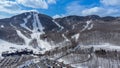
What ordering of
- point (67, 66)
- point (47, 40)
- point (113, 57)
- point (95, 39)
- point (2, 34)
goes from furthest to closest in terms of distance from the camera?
1. point (2, 34)
2. point (47, 40)
3. point (95, 39)
4. point (113, 57)
5. point (67, 66)

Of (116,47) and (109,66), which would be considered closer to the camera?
(109,66)

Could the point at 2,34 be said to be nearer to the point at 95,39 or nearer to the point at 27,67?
the point at 95,39

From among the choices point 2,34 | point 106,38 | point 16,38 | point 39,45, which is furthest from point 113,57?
point 2,34

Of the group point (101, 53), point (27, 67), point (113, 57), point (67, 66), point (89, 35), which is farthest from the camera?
point (89, 35)

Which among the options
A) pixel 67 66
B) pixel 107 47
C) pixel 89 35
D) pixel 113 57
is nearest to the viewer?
pixel 67 66

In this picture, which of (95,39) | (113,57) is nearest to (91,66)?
(113,57)

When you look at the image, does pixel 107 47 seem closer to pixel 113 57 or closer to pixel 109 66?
pixel 113 57

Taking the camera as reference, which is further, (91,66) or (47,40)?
(47,40)

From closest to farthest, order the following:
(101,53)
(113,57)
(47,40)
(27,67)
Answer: (27,67), (113,57), (101,53), (47,40)
